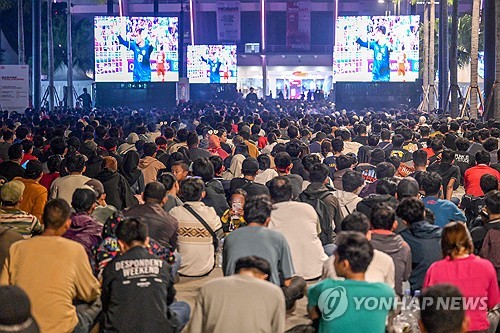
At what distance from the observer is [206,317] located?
7.35m

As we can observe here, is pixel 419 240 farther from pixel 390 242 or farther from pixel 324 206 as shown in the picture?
pixel 324 206

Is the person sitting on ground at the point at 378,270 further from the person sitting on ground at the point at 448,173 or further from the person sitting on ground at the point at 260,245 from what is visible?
the person sitting on ground at the point at 448,173

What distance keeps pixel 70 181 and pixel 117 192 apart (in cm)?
93

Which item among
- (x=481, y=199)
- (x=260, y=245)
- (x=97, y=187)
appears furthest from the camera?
(x=481, y=199)

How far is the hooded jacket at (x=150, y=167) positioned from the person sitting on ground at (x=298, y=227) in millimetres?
5924

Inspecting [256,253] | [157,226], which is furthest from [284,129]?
[256,253]

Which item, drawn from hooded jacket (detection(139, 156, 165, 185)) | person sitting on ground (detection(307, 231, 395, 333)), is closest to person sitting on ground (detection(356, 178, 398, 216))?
person sitting on ground (detection(307, 231, 395, 333))

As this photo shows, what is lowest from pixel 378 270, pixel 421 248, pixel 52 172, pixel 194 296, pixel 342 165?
pixel 194 296

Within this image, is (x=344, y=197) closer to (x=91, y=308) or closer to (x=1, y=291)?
(x=91, y=308)

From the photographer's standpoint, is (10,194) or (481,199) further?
(481,199)

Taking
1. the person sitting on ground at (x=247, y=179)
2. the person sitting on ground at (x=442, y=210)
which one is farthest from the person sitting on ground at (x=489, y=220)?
the person sitting on ground at (x=247, y=179)

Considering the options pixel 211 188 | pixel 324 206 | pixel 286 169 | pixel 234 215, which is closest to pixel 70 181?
pixel 211 188

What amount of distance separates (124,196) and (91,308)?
18.0ft

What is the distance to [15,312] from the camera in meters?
6.38
